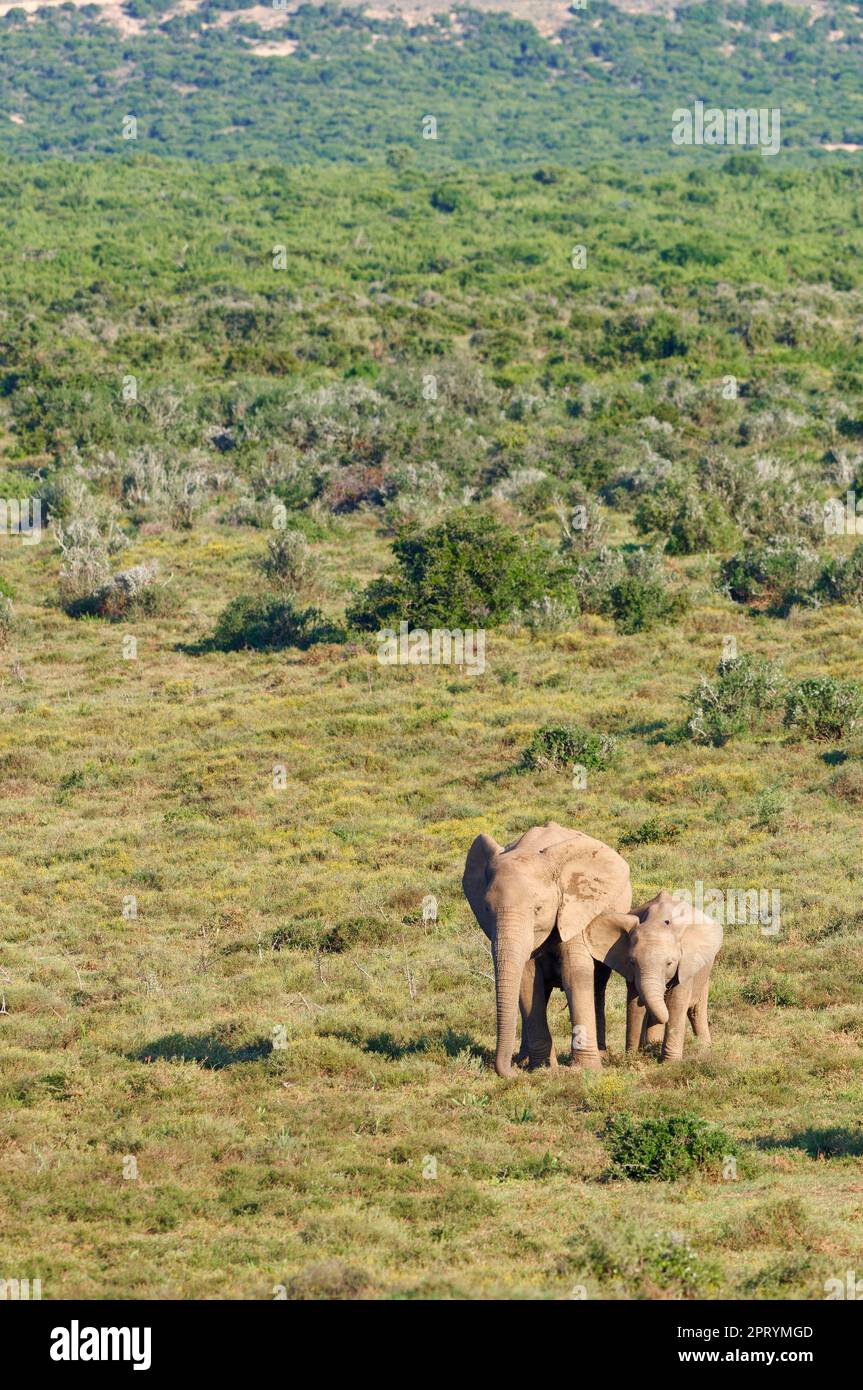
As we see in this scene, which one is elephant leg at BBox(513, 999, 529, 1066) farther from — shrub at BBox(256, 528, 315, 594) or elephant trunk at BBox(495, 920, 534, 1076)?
shrub at BBox(256, 528, 315, 594)

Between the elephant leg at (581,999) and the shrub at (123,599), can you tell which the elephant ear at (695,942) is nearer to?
the elephant leg at (581,999)

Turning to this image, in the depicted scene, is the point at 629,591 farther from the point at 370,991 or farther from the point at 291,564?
the point at 370,991

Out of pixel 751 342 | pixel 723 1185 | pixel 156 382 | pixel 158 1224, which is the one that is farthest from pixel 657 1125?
pixel 751 342

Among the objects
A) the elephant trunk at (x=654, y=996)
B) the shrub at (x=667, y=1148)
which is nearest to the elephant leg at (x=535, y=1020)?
the elephant trunk at (x=654, y=996)

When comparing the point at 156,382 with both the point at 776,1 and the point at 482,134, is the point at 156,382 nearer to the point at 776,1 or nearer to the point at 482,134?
the point at 482,134

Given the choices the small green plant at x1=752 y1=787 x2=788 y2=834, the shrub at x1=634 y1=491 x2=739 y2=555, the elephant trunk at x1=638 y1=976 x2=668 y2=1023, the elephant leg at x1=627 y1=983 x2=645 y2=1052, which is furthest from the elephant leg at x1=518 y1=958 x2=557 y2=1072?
the shrub at x1=634 y1=491 x2=739 y2=555

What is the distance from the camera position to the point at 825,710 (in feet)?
78.1

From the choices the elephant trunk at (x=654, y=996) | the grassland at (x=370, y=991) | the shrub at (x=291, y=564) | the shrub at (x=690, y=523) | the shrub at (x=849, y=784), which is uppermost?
the shrub at (x=690, y=523)

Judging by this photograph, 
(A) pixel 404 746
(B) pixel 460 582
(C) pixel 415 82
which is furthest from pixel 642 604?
(C) pixel 415 82

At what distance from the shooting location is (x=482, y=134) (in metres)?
138

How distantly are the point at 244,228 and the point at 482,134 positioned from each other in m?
62.0

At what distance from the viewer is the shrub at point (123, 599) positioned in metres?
33.4

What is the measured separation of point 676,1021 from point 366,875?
691cm

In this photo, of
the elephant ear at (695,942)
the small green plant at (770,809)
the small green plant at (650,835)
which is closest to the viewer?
the elephant ear at (695,942)
